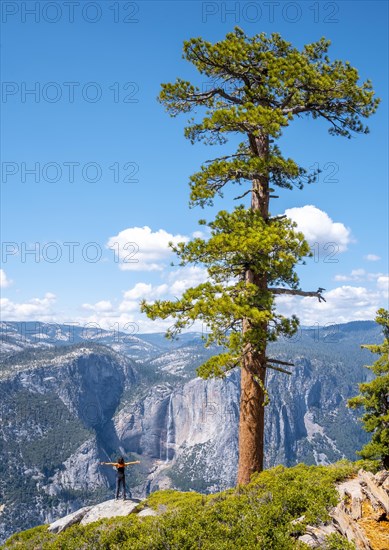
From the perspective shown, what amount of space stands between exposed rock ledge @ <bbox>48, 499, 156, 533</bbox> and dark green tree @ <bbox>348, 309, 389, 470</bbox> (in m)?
11.7

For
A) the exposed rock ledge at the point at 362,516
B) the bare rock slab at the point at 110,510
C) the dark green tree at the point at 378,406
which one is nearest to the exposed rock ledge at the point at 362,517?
the exposed rock ledge at the point at 362,516

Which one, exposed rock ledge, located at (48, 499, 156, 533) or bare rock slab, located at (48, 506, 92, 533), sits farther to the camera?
bare rock slab, located at (48, 506, 92, 533)

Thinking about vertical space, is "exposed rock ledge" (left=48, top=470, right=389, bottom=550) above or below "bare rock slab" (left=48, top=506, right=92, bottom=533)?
above

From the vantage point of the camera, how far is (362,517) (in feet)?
36.8

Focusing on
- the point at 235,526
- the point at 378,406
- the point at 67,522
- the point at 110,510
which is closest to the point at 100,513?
the point at 110,510

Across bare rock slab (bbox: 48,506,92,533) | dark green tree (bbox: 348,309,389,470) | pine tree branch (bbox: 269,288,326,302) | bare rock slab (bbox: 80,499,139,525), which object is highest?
pine tree branch (bbox: 269,288,326,302)

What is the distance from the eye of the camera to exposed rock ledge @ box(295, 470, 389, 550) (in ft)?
31.1

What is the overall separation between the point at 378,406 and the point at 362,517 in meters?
13.7

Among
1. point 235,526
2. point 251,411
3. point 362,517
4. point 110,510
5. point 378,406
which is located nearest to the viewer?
point 235,526

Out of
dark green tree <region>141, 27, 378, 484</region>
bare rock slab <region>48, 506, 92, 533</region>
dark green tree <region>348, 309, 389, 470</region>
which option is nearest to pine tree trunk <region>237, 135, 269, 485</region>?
dark green tree <region>141, 27, 378, 484</region>

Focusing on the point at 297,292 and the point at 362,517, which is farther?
the point at 297,292

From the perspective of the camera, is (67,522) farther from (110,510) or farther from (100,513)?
(110,510)

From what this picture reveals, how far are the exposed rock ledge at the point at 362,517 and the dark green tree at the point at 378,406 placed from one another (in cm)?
865

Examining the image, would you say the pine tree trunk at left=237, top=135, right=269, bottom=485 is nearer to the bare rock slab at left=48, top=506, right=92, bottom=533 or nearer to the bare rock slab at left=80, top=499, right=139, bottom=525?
the bare rock slab at left=80, top=499, right=139, bottom=525
